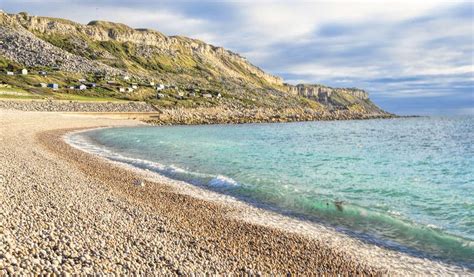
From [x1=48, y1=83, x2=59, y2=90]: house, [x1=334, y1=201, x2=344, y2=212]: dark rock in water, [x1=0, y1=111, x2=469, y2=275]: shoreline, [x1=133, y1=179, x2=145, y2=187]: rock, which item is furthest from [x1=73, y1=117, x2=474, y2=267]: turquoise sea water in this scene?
[x1=48, y1=83, x2=59, y2=90]: house

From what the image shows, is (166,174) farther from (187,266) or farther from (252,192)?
(187,266)

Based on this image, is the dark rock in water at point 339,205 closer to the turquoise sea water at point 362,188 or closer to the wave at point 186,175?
the turquoise sea water at point 362,188

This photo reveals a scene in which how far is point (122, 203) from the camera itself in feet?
58.3

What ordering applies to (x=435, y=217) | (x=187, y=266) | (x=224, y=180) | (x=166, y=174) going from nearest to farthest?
1. (x=187, y=266)
2. (x=435, y=217)
3. (x=224, y=180)
4. (x=166, y=174)

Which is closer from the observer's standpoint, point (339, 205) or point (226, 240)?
point (226, 240)

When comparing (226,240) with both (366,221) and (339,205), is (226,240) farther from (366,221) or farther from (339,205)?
(339,205)

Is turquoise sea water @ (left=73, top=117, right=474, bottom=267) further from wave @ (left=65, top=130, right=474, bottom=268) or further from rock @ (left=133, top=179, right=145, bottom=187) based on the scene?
rock @ (left=133, top=179, right=145, bottom=187)

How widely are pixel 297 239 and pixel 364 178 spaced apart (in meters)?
16.8

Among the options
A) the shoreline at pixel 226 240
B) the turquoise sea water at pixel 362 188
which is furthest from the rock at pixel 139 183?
the turquoise sea water at pixel 362 188

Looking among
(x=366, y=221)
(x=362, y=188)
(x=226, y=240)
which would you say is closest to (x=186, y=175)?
(x=362, y=188)

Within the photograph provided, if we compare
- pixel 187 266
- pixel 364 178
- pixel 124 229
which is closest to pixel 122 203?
pixel 124 229

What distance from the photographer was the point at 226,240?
546 inches

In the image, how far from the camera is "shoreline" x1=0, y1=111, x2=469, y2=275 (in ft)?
37.5

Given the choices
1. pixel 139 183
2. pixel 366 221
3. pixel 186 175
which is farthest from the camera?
pixel 186 175
